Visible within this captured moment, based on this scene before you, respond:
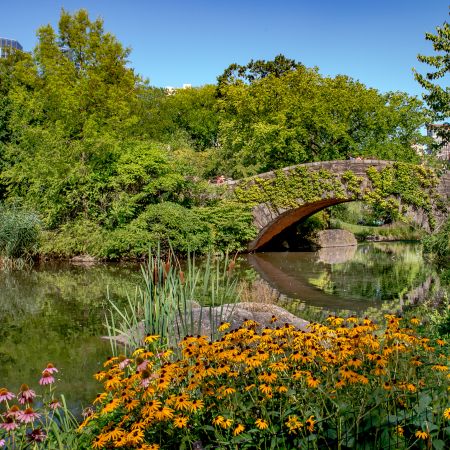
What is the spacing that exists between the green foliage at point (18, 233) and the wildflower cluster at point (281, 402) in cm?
1332

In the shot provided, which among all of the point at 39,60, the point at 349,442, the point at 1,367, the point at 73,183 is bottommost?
the point at 1,367

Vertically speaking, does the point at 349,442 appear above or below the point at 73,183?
below

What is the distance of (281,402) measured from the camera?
9.97ft

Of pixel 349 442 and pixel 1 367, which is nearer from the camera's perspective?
pixel 349 442

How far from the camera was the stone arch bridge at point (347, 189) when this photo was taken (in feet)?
60.2

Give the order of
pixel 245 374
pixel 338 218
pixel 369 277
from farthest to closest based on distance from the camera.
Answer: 1. pixel 338 218
2. pixel 369 277
3. pixel 245 374

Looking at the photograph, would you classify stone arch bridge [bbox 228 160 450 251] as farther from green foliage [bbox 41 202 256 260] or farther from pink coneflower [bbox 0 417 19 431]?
pink coneflower [bbox 0 417 19 431]

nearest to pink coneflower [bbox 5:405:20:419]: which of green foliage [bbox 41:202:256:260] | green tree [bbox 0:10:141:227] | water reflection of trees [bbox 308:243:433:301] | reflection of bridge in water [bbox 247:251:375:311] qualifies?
reflection of bridge in water [bbox 247:251:375:311]

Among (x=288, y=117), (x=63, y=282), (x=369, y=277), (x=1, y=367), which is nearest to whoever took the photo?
(x=1, y=367)

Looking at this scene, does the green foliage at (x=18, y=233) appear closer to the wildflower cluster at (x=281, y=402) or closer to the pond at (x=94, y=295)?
→ the pond at (x=94, y=295)

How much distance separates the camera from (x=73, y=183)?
1803 cm

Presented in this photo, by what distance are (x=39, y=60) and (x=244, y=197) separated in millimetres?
10239

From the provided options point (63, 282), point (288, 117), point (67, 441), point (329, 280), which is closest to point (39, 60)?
point (288, 117)

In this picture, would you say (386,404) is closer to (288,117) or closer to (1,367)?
(1,367)
